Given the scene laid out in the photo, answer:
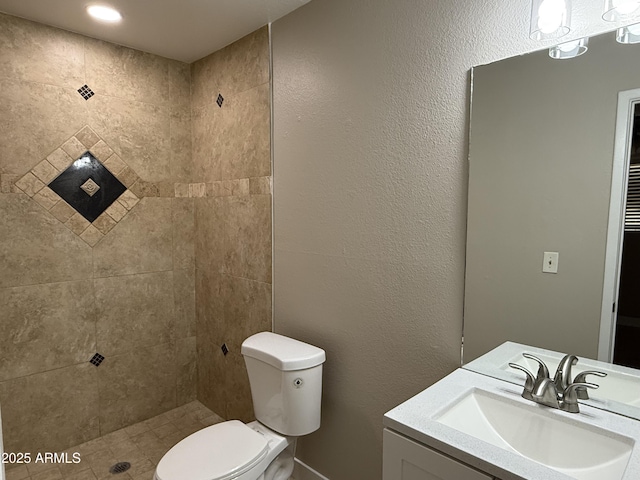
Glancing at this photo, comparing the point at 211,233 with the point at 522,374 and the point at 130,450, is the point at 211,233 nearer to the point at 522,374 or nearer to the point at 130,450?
the point at 130,450

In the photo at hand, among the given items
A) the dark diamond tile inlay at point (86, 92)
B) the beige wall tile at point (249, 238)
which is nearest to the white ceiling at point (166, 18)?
the dark diamond tile inlay at point (86, 92)

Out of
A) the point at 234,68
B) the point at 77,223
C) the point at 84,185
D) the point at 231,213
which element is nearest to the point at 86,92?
the point at 84,185

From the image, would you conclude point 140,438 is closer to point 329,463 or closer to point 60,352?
point 60,352

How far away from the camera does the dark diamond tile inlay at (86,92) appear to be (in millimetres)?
2348

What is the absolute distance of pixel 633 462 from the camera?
0.93 metres

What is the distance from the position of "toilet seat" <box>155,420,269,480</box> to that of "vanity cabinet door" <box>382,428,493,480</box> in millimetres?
665

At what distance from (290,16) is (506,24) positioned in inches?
45.4

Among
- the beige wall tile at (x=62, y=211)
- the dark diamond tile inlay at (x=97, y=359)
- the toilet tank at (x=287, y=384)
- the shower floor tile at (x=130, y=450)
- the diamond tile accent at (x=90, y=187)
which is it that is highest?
the diamond tile accent at (x=90, y=187)

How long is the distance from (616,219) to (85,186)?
104 inches

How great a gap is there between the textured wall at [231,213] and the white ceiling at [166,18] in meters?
0.13

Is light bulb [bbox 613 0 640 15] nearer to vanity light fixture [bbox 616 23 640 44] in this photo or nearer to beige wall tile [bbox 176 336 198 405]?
vanity light fixture [bbox 616 23 640 44]

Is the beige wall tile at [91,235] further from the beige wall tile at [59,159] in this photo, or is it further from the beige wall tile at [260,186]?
the beige wall tile at [260,186]

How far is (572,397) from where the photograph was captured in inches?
46.6

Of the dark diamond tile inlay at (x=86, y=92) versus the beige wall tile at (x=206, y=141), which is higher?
the dark diamond tile inlay at (x=86, y=92)
